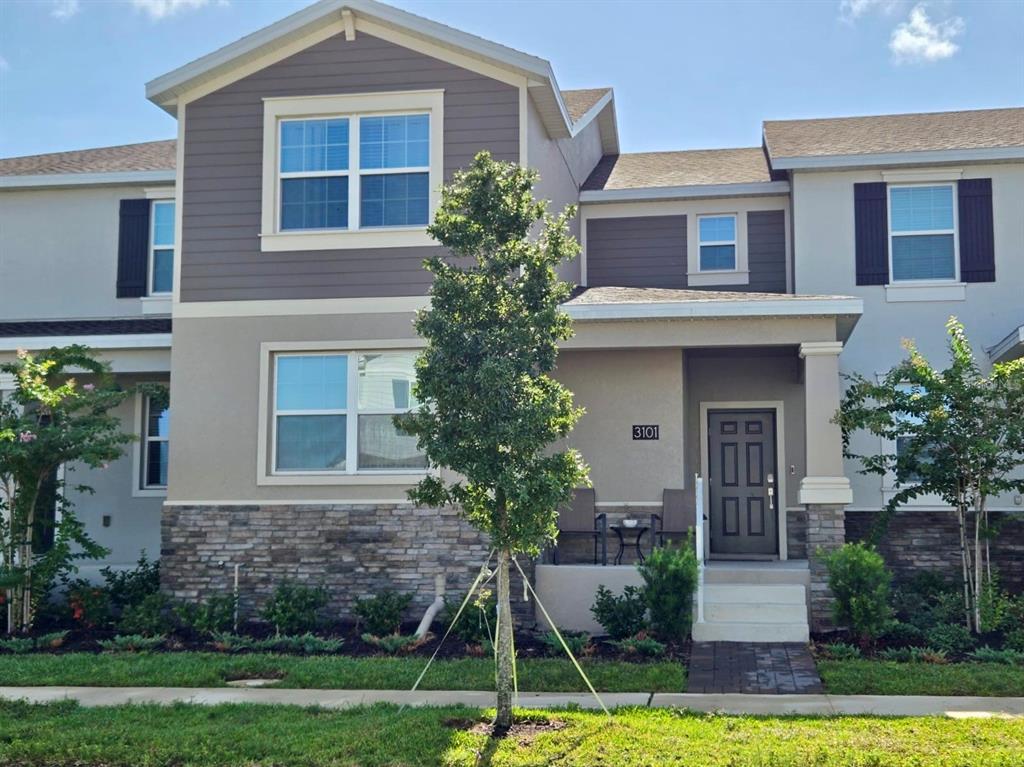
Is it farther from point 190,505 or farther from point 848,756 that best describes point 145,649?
point 848,756

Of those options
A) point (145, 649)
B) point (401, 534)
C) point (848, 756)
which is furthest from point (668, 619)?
point (145, 649)

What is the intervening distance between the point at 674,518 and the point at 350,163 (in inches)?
230

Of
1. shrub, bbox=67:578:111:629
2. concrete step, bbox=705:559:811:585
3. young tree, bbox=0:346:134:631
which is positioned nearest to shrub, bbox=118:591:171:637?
shrub, bbox=67:578:111:629

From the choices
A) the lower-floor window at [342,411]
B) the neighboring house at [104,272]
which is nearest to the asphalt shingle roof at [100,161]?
the neighboring house at [104,272]

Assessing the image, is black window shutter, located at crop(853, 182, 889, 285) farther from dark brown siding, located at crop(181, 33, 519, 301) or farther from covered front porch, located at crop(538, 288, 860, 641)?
dark brown siding, located at crop(181, 33, 519, 301)

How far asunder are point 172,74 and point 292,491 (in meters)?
5.27

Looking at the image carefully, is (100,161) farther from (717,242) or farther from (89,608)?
(717,242)

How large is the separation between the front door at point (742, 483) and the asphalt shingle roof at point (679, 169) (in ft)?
11.8

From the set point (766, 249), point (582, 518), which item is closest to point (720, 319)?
point (582, 518)

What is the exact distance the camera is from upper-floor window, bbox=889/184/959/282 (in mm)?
14688

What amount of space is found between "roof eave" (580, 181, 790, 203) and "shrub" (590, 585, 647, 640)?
684cm

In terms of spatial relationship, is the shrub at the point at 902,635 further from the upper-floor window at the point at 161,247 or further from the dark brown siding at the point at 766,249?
the upper-floor window at the point at 161,247

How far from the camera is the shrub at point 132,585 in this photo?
43.5 ft

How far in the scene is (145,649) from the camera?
11.4 m
